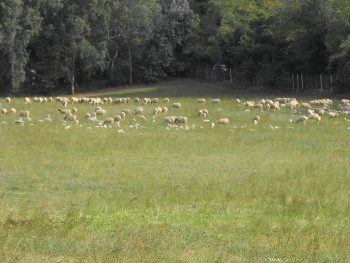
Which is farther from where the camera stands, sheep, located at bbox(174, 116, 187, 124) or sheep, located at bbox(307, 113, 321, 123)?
sheep, located at bbox(307, 113, 321, 123)

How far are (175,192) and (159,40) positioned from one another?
191 feet

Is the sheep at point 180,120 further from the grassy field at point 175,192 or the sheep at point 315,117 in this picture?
the sheep at point 315,117

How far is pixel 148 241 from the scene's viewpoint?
9031mm

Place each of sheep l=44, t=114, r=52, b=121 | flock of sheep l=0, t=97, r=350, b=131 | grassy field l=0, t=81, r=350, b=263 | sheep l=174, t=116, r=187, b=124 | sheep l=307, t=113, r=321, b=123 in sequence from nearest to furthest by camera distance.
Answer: grassy field l=0, t=81, r=350, b=263 < sheep l=174, t=116, r=187, b=124 < flock of sheep l=0, t=97, r=350, b=131 < sheep l=307, t=113, r=321, b=123 < sheep l=44, t=114, r=52, b=121

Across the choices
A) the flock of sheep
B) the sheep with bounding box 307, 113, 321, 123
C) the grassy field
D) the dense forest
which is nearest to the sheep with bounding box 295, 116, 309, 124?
the flock of sheep

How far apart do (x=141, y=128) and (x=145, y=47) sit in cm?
4419

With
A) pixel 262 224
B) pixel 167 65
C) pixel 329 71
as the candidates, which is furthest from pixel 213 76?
pixel 262 224

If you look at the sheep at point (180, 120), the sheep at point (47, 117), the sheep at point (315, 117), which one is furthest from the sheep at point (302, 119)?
the sheep at point (47, 117)

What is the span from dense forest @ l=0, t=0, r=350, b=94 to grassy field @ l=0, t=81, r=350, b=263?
25.6 m

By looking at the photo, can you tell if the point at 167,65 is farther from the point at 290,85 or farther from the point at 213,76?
the point at 290,85

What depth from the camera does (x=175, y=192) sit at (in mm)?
14836

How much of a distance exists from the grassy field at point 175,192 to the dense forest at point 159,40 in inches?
1009

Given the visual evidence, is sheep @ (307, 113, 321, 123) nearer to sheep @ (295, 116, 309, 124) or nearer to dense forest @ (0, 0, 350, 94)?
sheep @ (295, 116, 309, 124)

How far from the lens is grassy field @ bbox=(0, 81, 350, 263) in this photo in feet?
28.8
